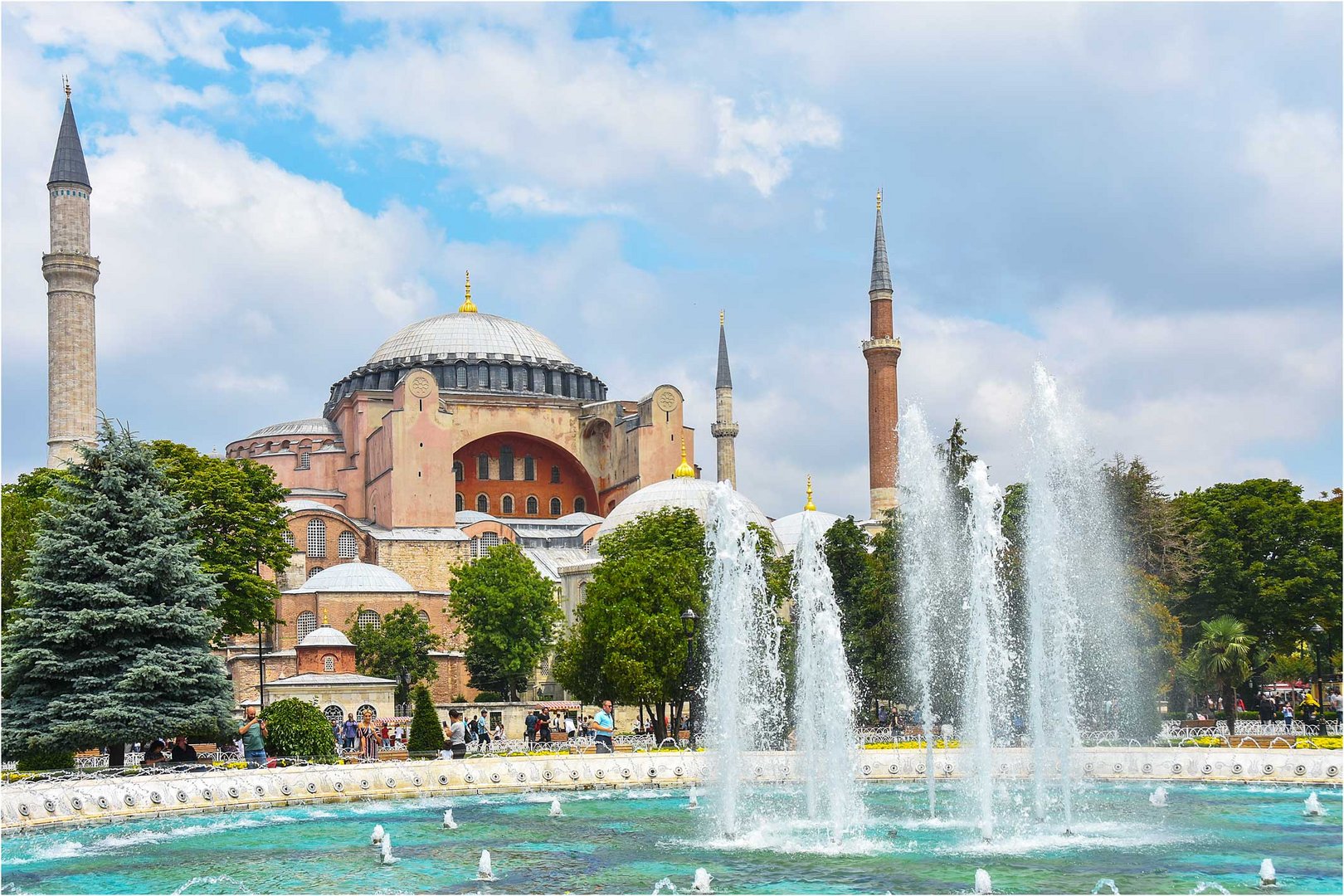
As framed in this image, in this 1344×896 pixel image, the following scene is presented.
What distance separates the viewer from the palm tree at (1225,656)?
26766 millimetres

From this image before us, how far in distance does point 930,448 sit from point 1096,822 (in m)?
12.7

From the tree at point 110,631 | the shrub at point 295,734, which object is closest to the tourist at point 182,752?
the tree at point 110,631

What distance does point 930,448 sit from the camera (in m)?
26.2

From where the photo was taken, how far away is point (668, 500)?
148 feet

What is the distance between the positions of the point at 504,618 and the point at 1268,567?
18.7 m

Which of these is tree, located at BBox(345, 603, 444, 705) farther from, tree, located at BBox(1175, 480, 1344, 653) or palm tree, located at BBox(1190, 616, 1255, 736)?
palm tree, located at BBox(1190, 616, 1255, 736)

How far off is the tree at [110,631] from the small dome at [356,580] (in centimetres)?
2029

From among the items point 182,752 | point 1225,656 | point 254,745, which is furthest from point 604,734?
point 1225,656

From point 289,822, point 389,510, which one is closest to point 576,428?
point 389,510

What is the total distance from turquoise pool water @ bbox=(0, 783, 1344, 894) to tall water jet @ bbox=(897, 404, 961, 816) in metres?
10.3

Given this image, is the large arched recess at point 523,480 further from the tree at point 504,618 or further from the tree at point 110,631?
the tree at point 110,631

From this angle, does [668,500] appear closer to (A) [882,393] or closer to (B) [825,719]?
(A) [882,393]

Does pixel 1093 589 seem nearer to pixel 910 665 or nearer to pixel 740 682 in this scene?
pixel 910 665

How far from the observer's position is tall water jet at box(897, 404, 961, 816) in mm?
26609
